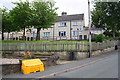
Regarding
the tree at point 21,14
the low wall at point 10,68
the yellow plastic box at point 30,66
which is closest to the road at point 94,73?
the yellow plastic box at point 30,66

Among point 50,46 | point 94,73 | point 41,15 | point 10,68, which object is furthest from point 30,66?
point 41,15

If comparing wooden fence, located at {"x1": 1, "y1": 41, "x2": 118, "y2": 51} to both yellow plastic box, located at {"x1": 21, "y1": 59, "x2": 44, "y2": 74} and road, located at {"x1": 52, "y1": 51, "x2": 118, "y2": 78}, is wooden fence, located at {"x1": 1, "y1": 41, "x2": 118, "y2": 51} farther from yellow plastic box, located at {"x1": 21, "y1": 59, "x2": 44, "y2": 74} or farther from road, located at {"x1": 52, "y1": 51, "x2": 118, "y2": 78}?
yellow plastic box, located at {"x1": 21, "y1": 59, "x2": 44, "y2": 74}

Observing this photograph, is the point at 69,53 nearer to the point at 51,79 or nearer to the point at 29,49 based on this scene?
the point at 29,49

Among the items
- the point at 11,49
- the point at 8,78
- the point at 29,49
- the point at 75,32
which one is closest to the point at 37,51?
the point at 29,49

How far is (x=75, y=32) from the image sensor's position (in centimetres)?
3550

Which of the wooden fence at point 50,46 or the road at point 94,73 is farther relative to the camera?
the wooden fence at point 50,46

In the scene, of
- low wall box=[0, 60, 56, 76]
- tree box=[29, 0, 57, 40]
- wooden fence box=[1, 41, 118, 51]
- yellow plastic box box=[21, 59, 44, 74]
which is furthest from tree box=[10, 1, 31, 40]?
yellow plastic box box=[21, 59, 44, 74]

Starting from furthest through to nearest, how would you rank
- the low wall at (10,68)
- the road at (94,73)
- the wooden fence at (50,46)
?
the wooden fence at (50,46), the low wall at (10,68), the road at (94,73)

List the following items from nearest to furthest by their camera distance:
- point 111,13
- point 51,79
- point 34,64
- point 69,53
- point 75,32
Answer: point 51,79, point 34,64, point 69,53, point 111,13, point 75,32

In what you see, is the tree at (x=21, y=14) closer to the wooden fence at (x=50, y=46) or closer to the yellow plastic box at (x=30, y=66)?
the wooden fence at (x=50, y=46)

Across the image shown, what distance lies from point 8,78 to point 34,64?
1867 millimetres

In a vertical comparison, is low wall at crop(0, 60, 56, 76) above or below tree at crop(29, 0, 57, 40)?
below

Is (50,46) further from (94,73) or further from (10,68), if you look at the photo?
(94,73)

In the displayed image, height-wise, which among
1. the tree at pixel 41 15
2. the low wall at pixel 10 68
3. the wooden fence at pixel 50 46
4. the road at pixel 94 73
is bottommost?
the road at pixel 94 73
